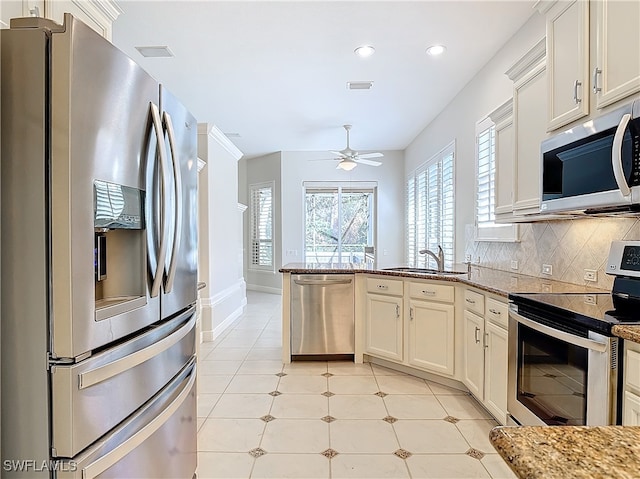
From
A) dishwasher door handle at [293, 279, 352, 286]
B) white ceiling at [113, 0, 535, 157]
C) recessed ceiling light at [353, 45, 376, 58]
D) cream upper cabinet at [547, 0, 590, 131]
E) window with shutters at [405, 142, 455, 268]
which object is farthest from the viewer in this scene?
window with shutters at [405, 142, 455, 268]

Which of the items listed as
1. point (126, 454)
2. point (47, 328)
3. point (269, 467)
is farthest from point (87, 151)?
point (269, 467)

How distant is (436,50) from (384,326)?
260 cm

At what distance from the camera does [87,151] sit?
1.17 m

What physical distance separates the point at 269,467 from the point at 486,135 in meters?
3.47

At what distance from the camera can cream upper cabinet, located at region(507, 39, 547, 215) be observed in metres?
2.51

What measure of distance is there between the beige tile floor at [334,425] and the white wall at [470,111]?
7.09ft

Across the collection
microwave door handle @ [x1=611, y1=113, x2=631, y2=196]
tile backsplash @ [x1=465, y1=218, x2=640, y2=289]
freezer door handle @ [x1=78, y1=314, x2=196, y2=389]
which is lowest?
freezer door handle @ [x1=78, y1=314, x2=196, y2=389]

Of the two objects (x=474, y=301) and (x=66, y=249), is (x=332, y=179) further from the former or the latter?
(x=66, y=249)

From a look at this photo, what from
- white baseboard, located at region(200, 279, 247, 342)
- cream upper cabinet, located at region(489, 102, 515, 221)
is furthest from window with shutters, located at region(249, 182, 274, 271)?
cream upper cabinet, located at region(489, 102, 515, 221)

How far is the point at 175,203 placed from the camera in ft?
5.24

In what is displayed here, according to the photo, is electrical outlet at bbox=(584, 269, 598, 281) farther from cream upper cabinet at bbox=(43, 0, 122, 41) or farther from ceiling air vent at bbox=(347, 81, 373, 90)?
cream upper cabinet at bbox=(43, 0, 122, 41)

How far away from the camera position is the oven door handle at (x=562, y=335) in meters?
1.53

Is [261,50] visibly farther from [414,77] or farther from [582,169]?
[582,169]

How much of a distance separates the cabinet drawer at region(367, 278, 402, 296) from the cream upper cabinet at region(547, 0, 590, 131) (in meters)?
1.78
